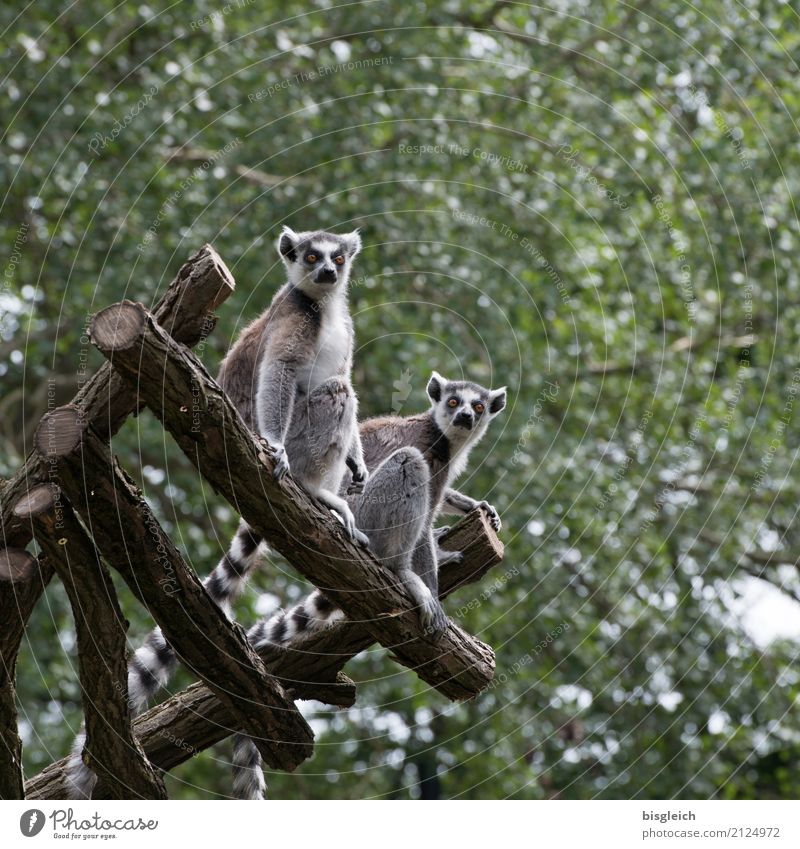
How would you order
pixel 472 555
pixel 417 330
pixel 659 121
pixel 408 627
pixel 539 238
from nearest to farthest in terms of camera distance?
pixel 408 627
pixel 472 555
pixel 417 330
pixel 539 238
pixel 659 121

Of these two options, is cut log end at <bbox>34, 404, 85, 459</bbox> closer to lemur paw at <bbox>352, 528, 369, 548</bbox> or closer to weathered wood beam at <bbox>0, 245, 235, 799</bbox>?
weathered wood beam at <bbox>0, 245, 235, 799</bbox>

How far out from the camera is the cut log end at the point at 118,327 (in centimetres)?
407

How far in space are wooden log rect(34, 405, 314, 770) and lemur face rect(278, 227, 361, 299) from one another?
181 cm

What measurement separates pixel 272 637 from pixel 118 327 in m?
2.34

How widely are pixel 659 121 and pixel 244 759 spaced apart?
838 cm

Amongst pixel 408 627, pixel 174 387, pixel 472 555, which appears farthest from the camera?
pixel 472 555

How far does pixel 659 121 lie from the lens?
38.6 feet

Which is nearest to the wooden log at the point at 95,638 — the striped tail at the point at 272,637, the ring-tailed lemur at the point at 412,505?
the striped tail at the point at 272,637

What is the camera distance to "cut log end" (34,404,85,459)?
14.4ft

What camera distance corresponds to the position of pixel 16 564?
4.97 meters

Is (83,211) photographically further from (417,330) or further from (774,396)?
(774,396)

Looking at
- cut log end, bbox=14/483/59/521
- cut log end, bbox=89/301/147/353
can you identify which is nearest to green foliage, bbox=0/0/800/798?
cut log end, bbox=14/483/59/521

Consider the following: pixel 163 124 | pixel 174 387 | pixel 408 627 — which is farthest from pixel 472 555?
pixel 163 124

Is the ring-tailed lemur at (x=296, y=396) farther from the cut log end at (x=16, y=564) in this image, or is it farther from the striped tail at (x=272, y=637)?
the cut log end at (x=16, y=564)
